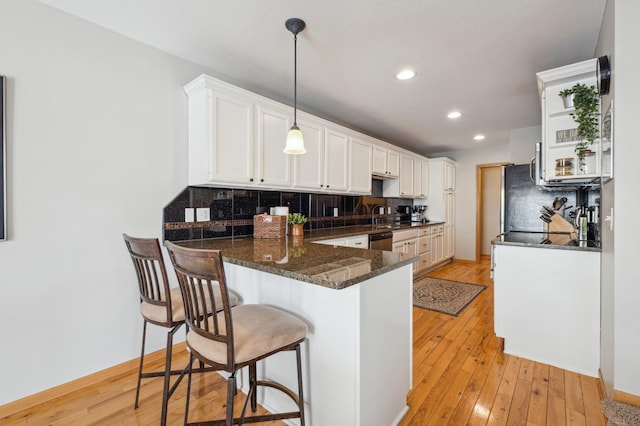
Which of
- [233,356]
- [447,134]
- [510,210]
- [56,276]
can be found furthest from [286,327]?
[447,134]

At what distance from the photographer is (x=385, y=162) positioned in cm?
442

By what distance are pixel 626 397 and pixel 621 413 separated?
0.15 metres

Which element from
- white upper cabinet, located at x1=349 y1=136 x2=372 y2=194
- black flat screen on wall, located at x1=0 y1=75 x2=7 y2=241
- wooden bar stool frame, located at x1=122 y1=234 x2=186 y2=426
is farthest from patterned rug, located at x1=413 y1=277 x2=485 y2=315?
black flat screen on wall, located at x1=0 y1=75 x2=7 y2=241

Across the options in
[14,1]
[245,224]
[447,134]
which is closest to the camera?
[14,1]

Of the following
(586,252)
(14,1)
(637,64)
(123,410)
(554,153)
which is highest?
(14,1)

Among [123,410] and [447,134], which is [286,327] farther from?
[447,134]

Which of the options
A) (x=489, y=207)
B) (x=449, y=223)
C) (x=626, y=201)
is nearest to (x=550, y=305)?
(x=626, y=201)

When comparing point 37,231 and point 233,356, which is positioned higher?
point 37,231

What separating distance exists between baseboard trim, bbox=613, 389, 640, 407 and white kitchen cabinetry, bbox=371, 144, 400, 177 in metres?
3.14

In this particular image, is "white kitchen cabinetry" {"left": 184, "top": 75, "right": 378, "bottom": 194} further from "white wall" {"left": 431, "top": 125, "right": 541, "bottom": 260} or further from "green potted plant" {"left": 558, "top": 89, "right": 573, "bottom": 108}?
"white wall" {"left": 431, "top": 125, "right": 541, "bottom": 260}

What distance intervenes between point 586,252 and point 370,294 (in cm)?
178

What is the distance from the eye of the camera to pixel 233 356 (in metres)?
1.12

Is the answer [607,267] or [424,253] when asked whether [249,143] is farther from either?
[424,253]

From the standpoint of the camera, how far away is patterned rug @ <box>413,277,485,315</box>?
134 inches
